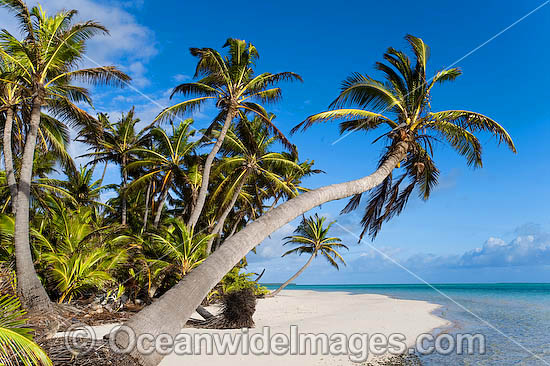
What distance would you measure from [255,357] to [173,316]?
410 cm

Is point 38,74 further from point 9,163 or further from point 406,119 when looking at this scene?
point 406,119

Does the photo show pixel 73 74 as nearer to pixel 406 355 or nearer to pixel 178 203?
pixel 406 355

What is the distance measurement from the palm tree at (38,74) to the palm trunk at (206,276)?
676 cm

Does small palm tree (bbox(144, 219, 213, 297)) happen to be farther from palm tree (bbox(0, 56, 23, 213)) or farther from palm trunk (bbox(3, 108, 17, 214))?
palm tree (bbox(0, 56, 23, 213))

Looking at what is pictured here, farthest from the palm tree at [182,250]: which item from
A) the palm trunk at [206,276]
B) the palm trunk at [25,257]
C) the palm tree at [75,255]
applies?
the palm trunk at [206,276]

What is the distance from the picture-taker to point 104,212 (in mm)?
24734

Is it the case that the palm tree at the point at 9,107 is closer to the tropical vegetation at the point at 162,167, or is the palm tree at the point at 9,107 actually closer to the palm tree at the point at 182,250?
the tropical vegetation at the point at 162,167

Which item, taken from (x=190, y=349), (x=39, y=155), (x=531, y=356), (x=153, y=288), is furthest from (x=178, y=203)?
(x=531, y=356)

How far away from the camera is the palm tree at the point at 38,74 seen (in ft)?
29.2

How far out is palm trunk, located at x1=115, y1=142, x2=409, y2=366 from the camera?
338 cm

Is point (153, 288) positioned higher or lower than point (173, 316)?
lower

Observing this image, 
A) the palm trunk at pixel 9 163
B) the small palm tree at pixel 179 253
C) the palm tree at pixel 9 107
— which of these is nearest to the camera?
the palm trunk at pixel 9 163

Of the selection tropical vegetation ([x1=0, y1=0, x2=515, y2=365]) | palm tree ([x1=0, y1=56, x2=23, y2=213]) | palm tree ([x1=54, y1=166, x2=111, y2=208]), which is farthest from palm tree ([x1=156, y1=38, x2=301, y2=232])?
palm tree ([x1=54, y1=166, x2=111, y2=208])

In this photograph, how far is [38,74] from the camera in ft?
32.5
